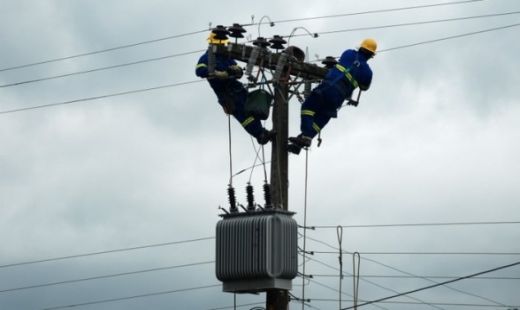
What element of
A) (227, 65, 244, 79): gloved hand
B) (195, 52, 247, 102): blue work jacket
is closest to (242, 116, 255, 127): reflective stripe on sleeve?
(195, 52, 247, 102): blue work jacket

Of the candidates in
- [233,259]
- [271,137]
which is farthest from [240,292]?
[271,137]

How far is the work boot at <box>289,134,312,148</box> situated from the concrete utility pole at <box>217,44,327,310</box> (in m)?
0.16

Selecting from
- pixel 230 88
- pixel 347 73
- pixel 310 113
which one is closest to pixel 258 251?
pixel 310 113

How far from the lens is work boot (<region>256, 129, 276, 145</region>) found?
31.0 meters

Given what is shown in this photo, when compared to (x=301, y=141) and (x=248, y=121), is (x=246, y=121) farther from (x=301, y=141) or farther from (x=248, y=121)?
(x=301, y=141)

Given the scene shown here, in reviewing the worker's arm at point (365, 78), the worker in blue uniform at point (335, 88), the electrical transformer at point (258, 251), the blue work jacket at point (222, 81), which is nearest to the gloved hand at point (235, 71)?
the blue work jacket at point (222, 81)

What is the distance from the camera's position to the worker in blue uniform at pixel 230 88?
31594 millimetres

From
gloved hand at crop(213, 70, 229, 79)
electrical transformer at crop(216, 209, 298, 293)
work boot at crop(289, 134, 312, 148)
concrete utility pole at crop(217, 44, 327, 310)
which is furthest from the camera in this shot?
gloved hand at crop(213, 70, 229, 79)

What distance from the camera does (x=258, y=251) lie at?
98.3 ft

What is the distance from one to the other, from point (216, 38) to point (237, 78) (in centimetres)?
102

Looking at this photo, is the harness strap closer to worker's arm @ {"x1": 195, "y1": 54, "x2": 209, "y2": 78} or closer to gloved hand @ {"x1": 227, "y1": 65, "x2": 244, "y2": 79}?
gloved hand @ {"x1": 227, "y1": 65, "x2": 244, "y2": 79}

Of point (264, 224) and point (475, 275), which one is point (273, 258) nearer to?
point (264, 224)

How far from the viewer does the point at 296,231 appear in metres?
30.5

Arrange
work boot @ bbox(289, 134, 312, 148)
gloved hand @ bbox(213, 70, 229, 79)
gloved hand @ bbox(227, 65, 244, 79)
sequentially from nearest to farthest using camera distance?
work boot @ bbox(289, 134, 312, 148) < gloved hand @ bbox(213, 70, 229, 79) < gloved hand @ bbox(227, 65, 244, 79)
